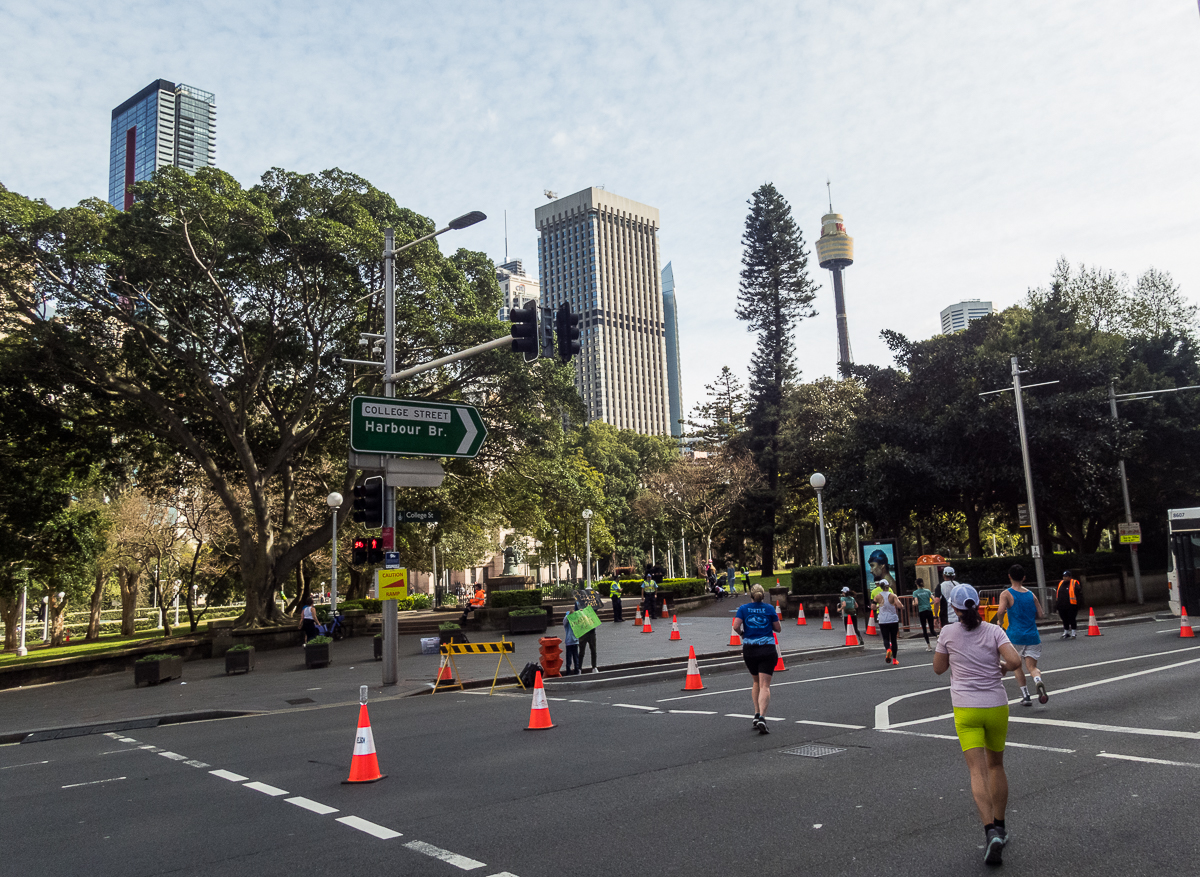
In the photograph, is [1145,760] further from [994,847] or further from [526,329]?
[526,329]

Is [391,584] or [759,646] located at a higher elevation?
[391,584]

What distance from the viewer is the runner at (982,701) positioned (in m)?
5.15

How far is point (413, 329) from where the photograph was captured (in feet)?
90.8

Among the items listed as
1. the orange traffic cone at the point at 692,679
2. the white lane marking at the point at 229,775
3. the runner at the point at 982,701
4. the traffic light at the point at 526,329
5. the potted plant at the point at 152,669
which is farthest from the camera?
the potted plant at the point at 152,669

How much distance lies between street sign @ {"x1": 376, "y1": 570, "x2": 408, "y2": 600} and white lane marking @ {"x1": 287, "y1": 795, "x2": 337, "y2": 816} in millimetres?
8540

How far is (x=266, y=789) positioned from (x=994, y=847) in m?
6.37

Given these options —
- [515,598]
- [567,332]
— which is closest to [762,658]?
[567,332]

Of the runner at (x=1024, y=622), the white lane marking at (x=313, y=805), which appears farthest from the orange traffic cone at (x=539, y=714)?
the runner at (x=1024, y=622)

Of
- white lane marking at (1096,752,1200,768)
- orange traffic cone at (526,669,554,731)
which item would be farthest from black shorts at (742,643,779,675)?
white lane marking at (1096,752,1200,768)

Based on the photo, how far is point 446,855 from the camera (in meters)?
5.62

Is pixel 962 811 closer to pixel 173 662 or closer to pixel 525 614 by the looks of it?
pixel 173 662

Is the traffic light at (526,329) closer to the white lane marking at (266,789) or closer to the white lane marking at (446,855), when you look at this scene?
the white lane marking at (266,789)

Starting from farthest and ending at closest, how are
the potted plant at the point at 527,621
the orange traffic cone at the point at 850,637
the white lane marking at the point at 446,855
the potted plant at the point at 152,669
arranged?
the potted plant at the point at 527,621
the orange traffic cone at the point at 850,637
the potted plant at the point at 152,669
the white lane marking at the point at 446,855

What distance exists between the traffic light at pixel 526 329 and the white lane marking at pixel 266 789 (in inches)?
315
